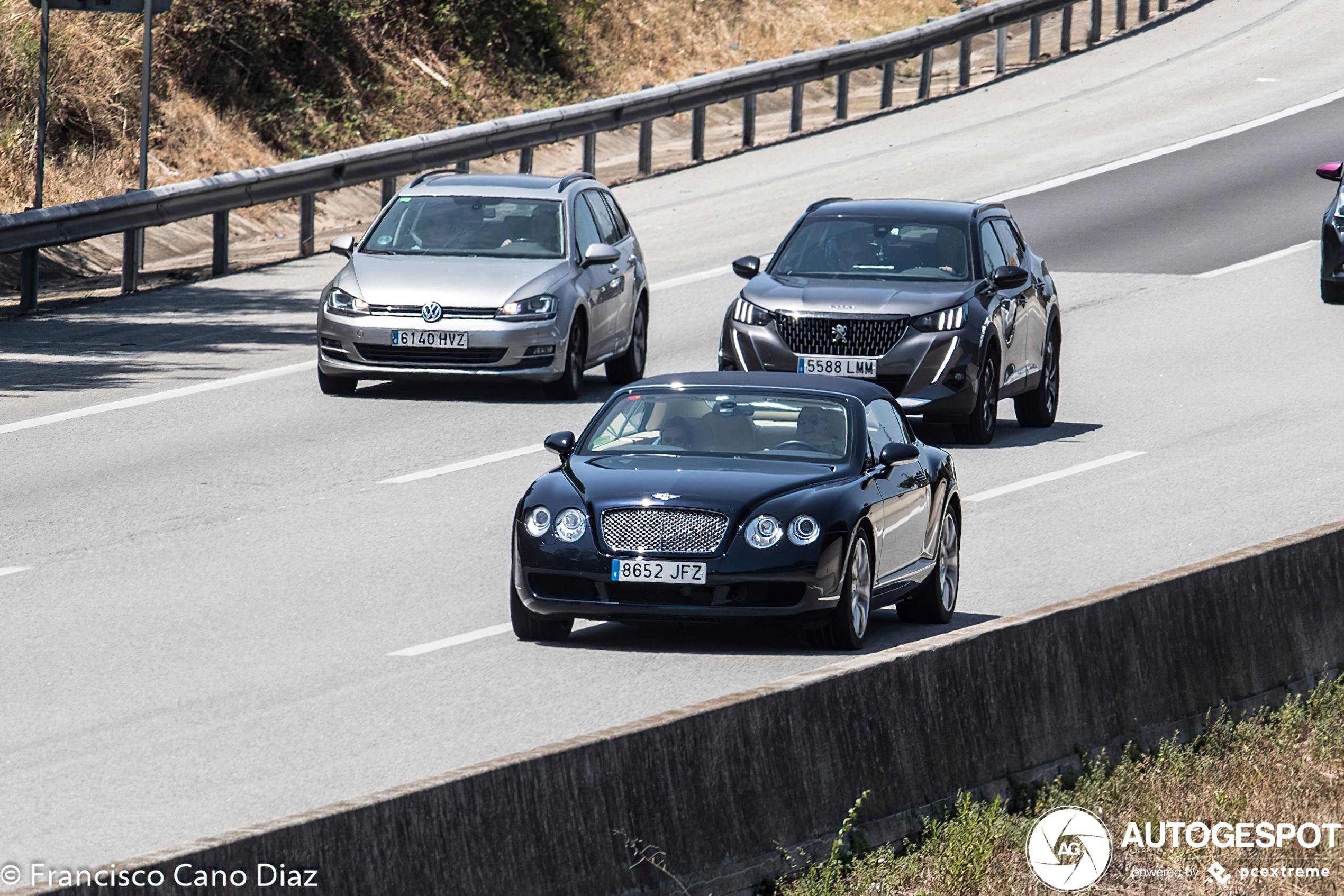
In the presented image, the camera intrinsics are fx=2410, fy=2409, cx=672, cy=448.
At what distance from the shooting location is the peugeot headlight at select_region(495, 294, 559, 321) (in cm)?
1856

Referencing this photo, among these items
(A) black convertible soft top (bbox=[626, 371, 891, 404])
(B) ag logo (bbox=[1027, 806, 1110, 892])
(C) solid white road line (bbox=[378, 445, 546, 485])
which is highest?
(A) black convertible soft top (bbox=[626, 371, 891, 404])

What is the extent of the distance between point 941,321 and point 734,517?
6721 millimetres

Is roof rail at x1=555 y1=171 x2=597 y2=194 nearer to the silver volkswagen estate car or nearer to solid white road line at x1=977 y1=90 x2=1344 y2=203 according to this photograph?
the silver volkswagen estate car

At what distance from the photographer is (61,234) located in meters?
22.0

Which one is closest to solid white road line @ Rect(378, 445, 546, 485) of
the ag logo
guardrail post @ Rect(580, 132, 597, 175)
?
the ag logo

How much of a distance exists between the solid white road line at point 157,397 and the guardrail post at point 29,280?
9.68 ft

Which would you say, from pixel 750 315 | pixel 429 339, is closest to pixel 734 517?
pixel 750 315

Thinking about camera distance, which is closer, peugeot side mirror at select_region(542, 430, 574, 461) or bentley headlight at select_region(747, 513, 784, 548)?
bentley headlight at select_region(747, 513, 784, 548)

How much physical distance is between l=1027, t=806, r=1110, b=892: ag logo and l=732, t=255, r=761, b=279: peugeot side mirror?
9556 mm

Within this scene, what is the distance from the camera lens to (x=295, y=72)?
101 feet

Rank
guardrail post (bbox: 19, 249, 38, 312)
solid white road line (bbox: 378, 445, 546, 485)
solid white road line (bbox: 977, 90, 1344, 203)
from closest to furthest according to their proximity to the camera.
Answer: solid white road line (bbox: 378, 445, 546, 485)
guardrail post (bbox: 19, 249, 38, 312)
solid white road line (bbox: 977, 90, 1344, 203)

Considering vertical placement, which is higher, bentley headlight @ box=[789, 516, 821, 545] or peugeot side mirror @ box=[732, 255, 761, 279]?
bentley headlight @ box=[789, 516, 821, 545]

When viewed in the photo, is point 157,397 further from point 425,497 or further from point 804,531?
point 804,531

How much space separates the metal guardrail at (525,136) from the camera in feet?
73.5
